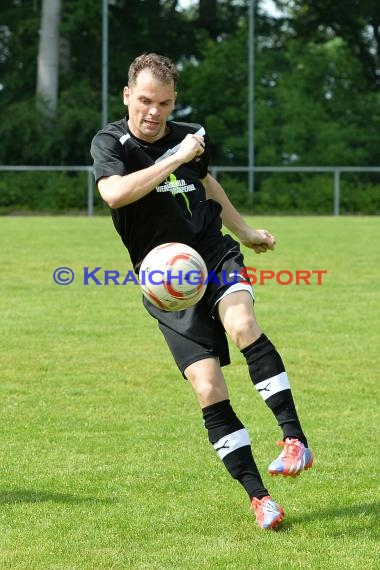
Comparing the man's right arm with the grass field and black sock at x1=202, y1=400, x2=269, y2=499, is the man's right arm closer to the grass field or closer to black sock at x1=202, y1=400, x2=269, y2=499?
black sock at x1=202, y1=400, x2=269, y2=499

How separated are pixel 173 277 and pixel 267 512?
3.52 feet

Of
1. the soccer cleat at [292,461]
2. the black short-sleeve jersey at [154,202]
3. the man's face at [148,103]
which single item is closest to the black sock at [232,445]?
the soccer cleat at [292,461]

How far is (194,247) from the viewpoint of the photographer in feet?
17.2

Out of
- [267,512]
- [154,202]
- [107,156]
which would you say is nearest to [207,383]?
[267,512]

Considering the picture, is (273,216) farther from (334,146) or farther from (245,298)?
(245,298)

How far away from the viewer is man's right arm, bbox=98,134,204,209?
4.79 meters

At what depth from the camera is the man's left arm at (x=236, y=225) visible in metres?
5.58

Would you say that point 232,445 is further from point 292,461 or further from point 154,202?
point 154,202

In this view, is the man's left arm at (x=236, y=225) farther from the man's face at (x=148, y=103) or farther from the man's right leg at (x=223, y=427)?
the man's right leg at (x=223, y=427)

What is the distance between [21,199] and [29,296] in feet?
70.4

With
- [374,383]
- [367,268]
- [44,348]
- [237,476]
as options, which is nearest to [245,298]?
[237,476]

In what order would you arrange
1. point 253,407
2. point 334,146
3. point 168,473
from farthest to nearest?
point 334,146, point 253,407, point 168,473

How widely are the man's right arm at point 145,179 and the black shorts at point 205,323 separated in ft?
1.83

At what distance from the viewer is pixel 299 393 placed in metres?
8.02
